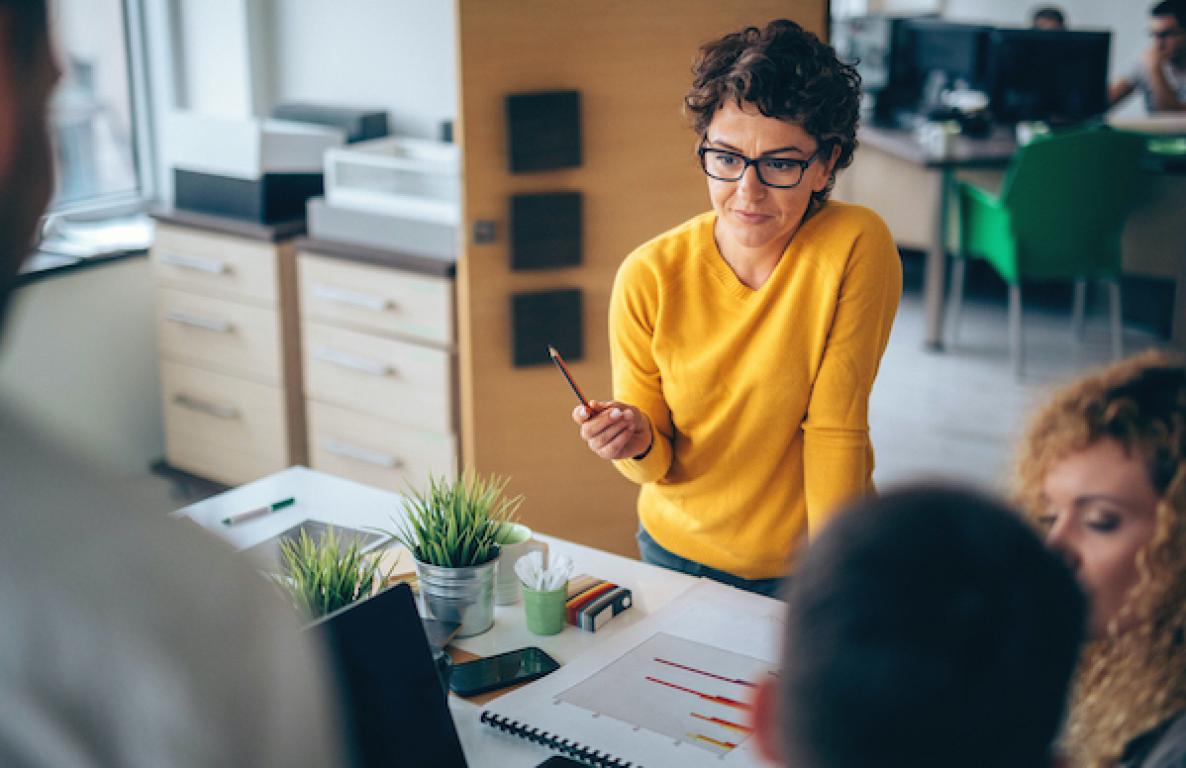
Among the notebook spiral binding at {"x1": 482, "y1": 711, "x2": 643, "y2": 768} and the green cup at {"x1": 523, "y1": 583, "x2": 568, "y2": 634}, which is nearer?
the notebook spiral binding at {"x1": 482, "y1": 711, "x2": 643, "y2": 768}

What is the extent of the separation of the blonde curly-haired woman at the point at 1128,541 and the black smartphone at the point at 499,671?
0.63 m

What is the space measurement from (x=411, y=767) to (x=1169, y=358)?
2.77 feet

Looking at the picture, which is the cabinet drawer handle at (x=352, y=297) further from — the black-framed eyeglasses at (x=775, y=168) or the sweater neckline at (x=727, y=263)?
the black-framed eyeglasses at (x=775, y=168)

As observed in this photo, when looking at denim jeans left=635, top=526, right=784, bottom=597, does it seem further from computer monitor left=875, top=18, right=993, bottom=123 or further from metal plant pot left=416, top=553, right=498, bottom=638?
computer monitor left=875, top=18, right=993, bottom=123

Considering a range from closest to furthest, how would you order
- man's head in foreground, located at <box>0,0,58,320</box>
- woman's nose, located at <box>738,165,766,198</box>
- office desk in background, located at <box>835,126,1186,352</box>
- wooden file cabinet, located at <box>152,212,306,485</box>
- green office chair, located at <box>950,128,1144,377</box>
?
1. man's head in foreground, located at <box>0,0,58,320</box>
2. woman's nose, located at <box>738,165,766,198</box>
3. wooden file cabinet, located at <box>152,212,306,485</box>
4. green office chair, located at <box>950,128,1144,377</box>
5. office desk in background, located at <box>835,126,1186,352</box>

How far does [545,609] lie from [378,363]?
1.80 m

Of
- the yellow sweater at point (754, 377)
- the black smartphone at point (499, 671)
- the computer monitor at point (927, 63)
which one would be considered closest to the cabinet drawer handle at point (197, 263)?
the yellow sweater at point (754, 377)

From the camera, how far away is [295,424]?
141 inches

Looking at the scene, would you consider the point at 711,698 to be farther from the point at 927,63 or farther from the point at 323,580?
the point at 927,63

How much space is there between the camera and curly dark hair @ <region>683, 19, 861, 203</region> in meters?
1.60

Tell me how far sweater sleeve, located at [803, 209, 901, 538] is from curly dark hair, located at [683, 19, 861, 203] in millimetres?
162

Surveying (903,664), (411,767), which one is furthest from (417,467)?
(903,664)

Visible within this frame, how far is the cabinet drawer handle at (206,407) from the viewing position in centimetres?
363

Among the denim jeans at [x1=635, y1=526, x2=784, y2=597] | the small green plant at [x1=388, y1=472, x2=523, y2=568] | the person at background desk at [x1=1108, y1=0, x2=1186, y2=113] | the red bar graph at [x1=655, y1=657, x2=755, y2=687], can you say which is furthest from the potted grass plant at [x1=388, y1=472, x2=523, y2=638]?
the person at background desk at [x1=1108, y1=0, x2=1186, y2=113]
